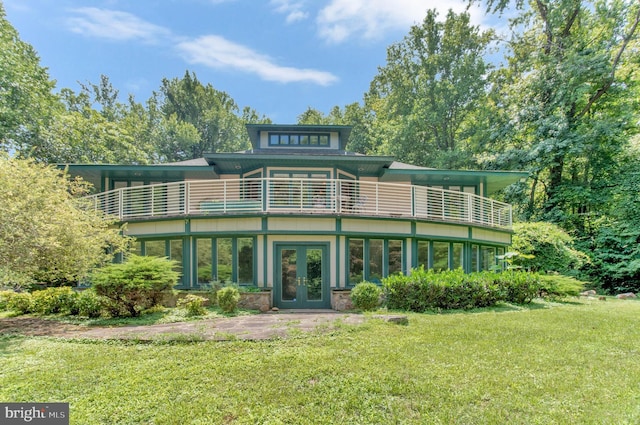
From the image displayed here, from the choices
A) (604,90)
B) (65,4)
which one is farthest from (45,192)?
(604,90)

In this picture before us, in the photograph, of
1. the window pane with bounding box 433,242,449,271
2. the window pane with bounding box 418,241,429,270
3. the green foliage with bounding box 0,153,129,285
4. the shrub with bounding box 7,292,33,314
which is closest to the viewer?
the green foliage with bounding box 0,153,129,285

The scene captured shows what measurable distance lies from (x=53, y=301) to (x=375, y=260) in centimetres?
1073

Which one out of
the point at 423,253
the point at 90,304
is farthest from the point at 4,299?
the point at 423,253

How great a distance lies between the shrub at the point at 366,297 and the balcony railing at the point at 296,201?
2915 mm

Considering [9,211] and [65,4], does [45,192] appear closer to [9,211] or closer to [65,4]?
[9,211]

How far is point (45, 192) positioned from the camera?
26.2 feet

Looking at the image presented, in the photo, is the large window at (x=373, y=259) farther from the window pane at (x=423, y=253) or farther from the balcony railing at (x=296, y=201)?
the balcony railing at (x=296, y=201)

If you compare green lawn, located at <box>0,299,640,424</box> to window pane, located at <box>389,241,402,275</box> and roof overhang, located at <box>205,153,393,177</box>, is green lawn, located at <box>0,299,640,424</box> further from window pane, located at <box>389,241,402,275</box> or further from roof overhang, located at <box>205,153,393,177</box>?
roof overhang, located at <box>205,153,393,177</box>

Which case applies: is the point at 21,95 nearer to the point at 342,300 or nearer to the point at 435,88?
the point at 342,300

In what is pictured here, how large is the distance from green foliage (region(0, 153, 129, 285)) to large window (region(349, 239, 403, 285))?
329 inches

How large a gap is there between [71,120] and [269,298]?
19653 mm

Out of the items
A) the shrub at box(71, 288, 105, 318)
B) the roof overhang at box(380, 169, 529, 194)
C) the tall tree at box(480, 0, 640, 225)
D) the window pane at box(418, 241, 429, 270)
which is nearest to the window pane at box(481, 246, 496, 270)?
the roof overhang at box(380, 169, 529, 194)

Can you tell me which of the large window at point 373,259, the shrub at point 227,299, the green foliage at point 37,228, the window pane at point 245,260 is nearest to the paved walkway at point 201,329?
the shrub at point 227,299

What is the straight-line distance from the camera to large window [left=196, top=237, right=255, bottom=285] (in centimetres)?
1206
